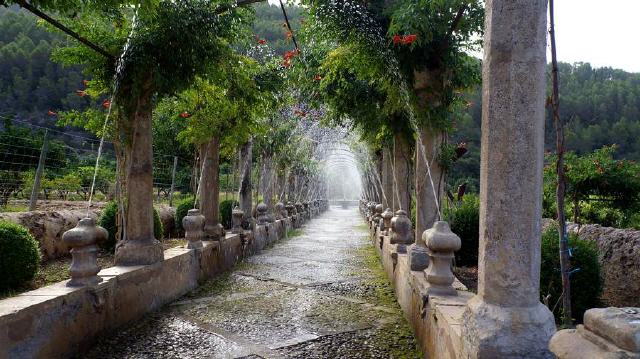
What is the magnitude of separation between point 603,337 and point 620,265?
15.6 feet

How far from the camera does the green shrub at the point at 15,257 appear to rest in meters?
4.54

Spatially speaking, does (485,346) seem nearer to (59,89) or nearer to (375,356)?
(375,356)

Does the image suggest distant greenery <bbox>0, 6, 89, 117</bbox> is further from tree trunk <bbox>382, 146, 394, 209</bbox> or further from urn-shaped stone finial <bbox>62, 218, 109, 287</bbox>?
urn-shaped stone finial <bbox>62, 218, 109, 287</bbox>

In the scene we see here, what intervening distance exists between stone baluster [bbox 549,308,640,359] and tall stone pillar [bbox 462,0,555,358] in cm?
47

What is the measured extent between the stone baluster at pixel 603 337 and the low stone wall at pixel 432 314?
2.63 feet

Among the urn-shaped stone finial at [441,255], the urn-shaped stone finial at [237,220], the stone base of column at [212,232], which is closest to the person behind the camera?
the urn-shaped stone finial at [441,255]

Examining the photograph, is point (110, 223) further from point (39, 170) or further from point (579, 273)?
point (579, 273)

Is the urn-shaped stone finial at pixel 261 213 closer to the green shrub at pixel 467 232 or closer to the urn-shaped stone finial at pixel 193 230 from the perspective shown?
the urn-shaped stone finial at pixel 193 230

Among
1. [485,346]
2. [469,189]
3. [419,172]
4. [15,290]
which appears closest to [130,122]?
[15,290]

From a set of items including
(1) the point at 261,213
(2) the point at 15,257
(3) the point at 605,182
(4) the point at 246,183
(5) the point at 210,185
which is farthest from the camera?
(1) the point at 261,213

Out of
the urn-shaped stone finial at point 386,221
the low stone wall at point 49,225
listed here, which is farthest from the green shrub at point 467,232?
the low stone wall at point 49,225

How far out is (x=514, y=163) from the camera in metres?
2.02

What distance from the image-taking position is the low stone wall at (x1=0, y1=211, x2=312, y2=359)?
2.75 metres

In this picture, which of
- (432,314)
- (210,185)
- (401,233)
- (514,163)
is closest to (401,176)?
(401,233)
